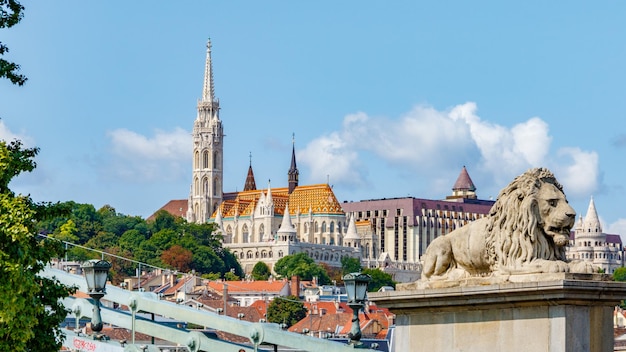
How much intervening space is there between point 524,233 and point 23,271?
6.92 metres

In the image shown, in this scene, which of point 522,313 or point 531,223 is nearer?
point 522,313

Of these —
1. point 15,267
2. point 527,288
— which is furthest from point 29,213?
point 527,288

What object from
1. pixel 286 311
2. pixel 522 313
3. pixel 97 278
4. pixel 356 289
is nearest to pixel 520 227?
pixel 522 313

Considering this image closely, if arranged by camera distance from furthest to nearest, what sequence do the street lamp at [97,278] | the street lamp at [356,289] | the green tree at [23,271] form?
the street lamp at [97,278], the street lamp at [356,289], the green tree at [23,271]

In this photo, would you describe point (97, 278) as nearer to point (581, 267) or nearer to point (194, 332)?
point (194, 332)

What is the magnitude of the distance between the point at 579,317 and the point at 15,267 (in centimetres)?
742

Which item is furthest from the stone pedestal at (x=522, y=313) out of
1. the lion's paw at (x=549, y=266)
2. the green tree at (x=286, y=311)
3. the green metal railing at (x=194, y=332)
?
the green tree at (x=286, y=311)

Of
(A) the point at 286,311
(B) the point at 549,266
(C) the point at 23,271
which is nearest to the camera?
(B) the point at 549,266

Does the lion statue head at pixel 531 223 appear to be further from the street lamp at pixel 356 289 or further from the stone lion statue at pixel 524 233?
the street lamp at pixel 356 289

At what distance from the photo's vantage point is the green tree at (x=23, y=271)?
67.6ft

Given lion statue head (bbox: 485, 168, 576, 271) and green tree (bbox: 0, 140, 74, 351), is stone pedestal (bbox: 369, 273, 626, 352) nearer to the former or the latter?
lion statue head (bbox: 485, 168, 576, 271)

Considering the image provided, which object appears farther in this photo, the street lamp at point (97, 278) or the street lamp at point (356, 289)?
the street lamp at point (97, 278)

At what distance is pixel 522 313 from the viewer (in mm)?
15664

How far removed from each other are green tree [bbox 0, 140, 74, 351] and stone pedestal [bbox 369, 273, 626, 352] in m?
5.75
